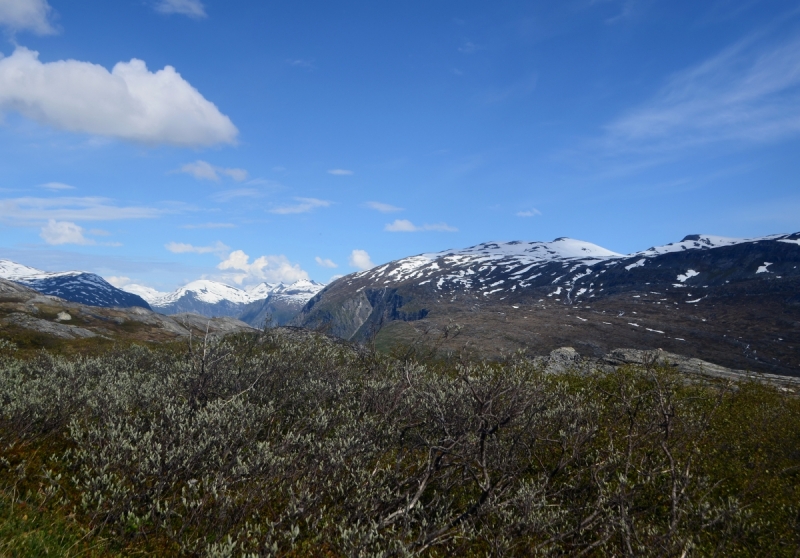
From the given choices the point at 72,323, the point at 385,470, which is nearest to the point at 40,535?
the point at 385,470

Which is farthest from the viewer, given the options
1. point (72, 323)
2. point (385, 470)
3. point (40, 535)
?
point (72, 323)

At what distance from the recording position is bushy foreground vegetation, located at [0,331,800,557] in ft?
33.8

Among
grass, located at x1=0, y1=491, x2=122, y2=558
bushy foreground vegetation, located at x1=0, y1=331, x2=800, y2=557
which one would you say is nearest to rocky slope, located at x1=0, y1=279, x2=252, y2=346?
bushy foreground vegetation, located at x1=0, y1=331, x2=800, y2=557

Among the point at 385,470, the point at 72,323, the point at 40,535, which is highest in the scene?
the point at 72,323

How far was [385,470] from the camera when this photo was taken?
13641 millimetres

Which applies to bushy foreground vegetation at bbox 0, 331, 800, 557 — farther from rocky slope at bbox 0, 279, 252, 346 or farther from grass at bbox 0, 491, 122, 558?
rocky slope at bbox 0, 279, 252, 346

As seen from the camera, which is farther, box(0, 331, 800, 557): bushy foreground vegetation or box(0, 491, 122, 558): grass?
box(0, 331, 800, 557): bushy foreground vegetation

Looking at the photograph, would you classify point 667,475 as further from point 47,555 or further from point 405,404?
point 47,555

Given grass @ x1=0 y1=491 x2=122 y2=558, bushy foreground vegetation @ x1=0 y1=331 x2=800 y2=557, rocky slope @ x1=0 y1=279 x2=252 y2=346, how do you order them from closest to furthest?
1. grass @ x1=0 y1=491 x2=122 y2=558
2. bushy foreground vegetation @ x1=0 y1=331 x2=800 y2=557
3. rocky slope @ x1=0 y1=279 x2=252 y2=346

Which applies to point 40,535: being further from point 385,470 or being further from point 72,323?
point 72,323

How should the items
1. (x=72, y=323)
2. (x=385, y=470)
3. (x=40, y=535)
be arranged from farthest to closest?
(x=72, y=323)
(x=385, y=470)
(x=40, y=535)

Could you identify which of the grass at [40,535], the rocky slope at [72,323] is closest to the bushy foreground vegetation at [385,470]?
the grass at [40,535]

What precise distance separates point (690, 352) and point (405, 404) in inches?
5430

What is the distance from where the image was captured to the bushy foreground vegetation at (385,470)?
33.8ft
